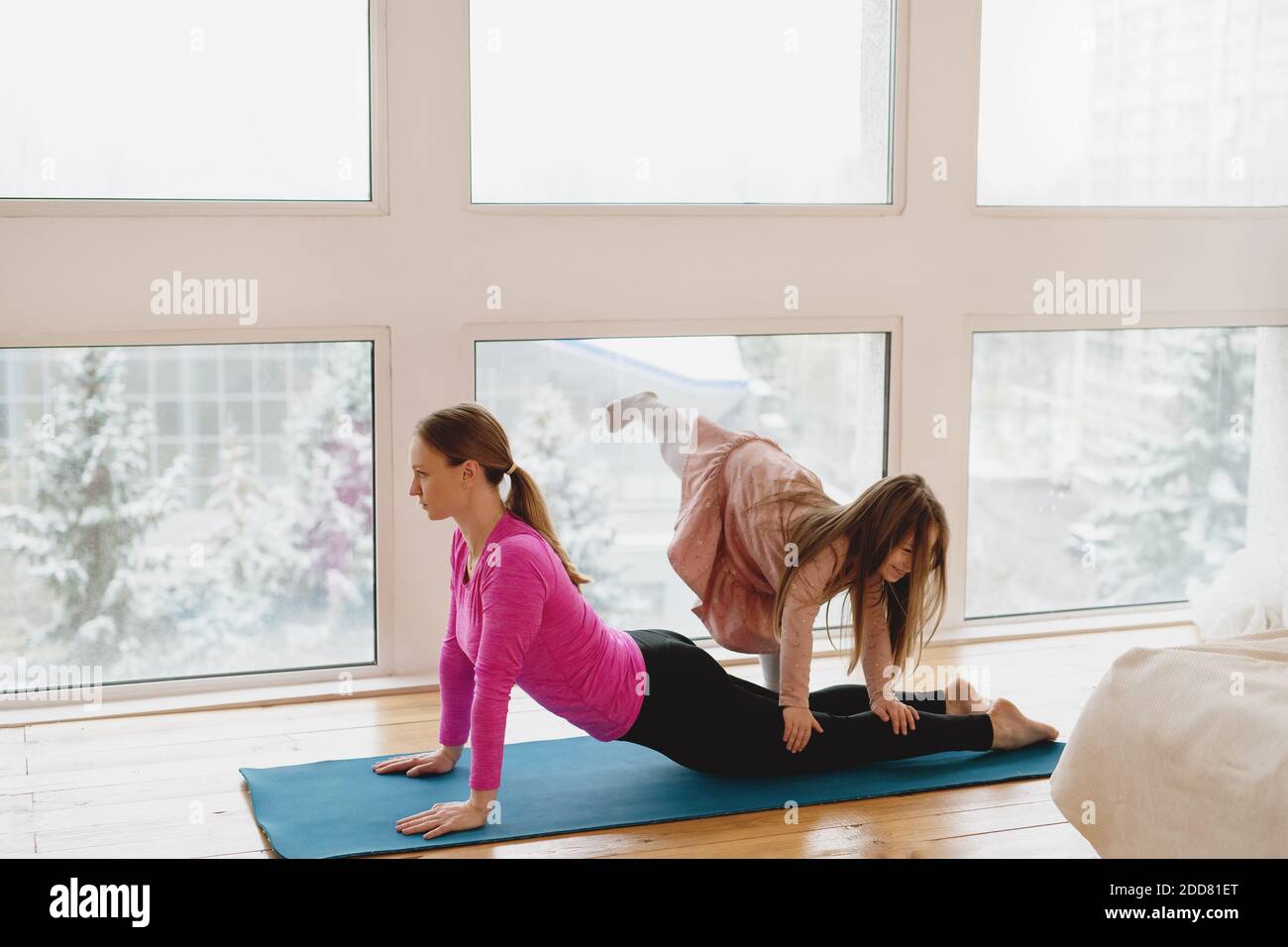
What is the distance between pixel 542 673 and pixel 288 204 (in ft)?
4.25

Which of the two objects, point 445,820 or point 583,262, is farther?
point 583,262

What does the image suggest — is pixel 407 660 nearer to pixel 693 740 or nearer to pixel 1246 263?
pixel 693 740

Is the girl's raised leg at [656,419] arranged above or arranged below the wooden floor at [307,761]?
above

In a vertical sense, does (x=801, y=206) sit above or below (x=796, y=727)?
above

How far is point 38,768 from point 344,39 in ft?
5.58

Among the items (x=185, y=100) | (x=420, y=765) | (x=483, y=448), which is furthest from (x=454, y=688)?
(x=185, y=100)

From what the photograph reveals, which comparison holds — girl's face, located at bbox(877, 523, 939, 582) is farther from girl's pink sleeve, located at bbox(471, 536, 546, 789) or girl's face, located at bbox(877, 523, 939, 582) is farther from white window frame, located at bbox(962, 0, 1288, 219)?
white window frame, located at bbox(962, 0, 1288, 219)

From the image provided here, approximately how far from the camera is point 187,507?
315 cm

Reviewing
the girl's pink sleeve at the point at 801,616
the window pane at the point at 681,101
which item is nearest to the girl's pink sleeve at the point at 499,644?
the girl's pink sleeve at the point at 801,616

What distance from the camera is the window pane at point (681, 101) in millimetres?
3229

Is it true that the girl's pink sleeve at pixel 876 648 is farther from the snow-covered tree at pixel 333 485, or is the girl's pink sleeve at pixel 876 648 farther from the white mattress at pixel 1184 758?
the snow-covered tree at pixel 333 485

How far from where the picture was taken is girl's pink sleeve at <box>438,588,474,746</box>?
2600mm

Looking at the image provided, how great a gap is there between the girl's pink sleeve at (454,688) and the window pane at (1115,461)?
5.48ft

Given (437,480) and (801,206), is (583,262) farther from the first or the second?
(437,480)
